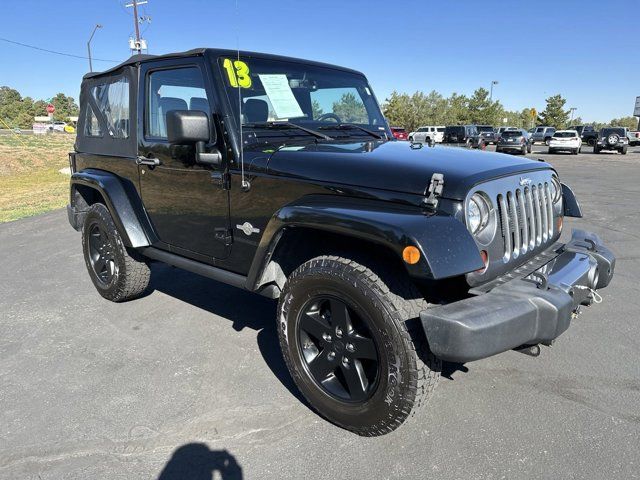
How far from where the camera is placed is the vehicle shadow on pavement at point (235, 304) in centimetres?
339

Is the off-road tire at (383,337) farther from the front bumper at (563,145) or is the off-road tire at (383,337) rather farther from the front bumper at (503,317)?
the front bumper at (563,145)

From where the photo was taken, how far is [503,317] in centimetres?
213

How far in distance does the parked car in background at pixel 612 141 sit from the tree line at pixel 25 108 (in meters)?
63.1

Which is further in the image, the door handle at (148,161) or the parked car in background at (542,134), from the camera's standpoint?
the parked car in background at (542,134)

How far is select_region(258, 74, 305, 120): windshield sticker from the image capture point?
3295 millimetres

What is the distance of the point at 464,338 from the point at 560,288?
0.66 metres

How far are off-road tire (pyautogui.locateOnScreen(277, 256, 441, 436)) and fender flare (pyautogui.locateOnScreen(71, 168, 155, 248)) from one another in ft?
6.09

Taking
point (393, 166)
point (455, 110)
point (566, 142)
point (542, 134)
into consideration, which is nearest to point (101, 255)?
point (393, 166)

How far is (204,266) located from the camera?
11.4ft

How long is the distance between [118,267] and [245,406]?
6.66ft

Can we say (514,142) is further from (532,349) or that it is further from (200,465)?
(200,465)

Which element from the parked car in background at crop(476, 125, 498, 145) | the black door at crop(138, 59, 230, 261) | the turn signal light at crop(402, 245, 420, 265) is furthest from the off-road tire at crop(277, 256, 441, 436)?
the parked car in background at crop(476, 125, 498, 145)

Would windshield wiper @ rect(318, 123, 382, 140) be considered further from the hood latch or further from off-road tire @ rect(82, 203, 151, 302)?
off-road tire @ rect(82, 203, 151, 302)

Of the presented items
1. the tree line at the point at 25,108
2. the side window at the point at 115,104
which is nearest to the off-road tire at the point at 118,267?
the side window at the point at 115,104
